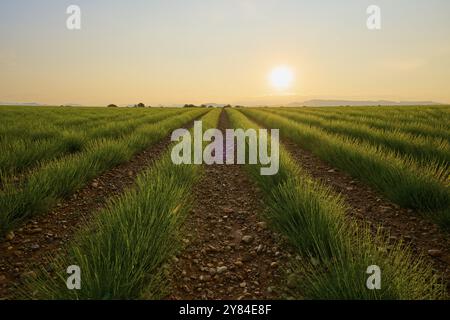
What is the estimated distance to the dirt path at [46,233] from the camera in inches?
97.4

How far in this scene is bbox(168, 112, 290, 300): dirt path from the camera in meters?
2.33

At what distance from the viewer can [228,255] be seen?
2895 mm

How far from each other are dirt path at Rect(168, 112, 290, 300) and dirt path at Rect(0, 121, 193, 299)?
1.16m

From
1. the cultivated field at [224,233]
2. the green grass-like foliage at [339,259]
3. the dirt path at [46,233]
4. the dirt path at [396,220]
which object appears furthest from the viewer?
the dirt path at [396,220]

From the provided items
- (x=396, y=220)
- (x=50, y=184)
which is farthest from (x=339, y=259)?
(x=50, y=184)

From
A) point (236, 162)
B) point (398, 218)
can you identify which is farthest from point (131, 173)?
point (398, 218)

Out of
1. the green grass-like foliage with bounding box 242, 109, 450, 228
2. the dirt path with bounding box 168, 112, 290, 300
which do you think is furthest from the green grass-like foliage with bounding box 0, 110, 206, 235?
the green grass-like foliage with bounding box 242, 109, 450, 228

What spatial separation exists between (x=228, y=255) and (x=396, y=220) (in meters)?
2.12

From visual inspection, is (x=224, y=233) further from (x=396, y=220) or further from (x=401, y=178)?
(x=401, y=178)

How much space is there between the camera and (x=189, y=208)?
383 centimetres

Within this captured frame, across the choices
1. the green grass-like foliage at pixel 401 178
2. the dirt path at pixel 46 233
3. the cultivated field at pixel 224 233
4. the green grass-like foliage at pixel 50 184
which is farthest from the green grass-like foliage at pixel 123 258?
the green grass-like foliage at pixel 401 178

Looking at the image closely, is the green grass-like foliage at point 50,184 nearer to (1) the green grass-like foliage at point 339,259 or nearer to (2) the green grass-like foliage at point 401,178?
(1) the green grass-like foliage at point 339,259

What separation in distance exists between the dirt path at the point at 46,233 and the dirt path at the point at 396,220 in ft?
10.5

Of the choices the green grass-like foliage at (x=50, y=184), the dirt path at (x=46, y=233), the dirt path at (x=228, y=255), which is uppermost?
the green grass-like foliage at (x=50, y=184)
